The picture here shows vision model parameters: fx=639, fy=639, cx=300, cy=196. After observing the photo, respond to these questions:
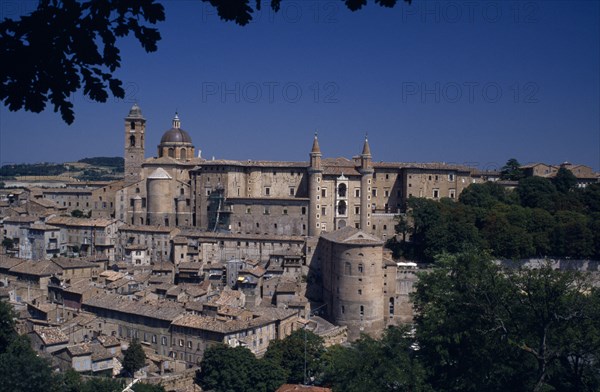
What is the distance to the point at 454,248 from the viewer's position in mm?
41594

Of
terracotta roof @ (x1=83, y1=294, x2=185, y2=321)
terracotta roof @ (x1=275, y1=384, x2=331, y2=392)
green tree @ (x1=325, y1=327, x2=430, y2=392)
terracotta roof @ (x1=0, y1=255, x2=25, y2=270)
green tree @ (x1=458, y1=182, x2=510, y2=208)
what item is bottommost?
terracotta roof @ (x1=275, y1=384, x2=331, y2=392)

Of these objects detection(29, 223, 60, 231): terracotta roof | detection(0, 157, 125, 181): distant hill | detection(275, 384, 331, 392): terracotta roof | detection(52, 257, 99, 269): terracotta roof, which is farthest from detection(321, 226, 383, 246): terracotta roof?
detection(0, 157, 125, 181): distant hill

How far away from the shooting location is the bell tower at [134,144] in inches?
2101

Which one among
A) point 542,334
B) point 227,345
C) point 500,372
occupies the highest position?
point 542,334

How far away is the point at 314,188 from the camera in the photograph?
1800 inches

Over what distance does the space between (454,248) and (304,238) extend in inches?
389

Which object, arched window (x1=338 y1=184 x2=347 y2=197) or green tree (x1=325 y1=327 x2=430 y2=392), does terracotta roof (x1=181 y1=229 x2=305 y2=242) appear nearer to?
arched window (x1=338 y1=184 x2=347 y2=197)

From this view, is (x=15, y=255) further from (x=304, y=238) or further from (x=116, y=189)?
(x=304, y=238)

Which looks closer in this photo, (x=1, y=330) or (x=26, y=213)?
(x=1, y=330)

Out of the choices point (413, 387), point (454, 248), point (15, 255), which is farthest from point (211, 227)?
point (413, 387)

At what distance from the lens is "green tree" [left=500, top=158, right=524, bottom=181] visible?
205 feet

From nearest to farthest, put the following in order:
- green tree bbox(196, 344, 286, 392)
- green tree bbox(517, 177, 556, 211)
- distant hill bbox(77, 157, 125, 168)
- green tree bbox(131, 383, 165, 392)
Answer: green tree bbox(131, 383, 165, 392) → green tree bbox(196, 344, 286, 392) → green tree bbox(517, 177, 556, 211) → distant hill bbox(77, 157, 125, 168)

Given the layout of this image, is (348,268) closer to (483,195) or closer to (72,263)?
(483,195)

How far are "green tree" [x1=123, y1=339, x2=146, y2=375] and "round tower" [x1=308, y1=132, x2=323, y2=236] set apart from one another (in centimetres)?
1900
